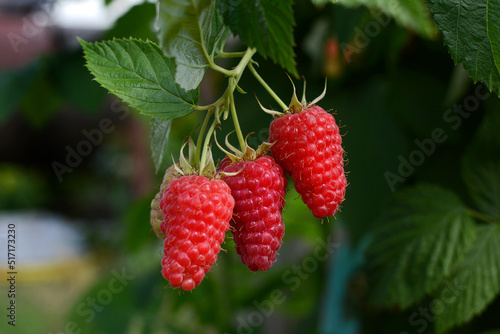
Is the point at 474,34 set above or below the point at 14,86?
above

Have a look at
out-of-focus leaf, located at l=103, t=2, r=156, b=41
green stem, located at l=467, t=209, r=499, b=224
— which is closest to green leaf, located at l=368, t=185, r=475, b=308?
green stem, located at l=467, t=209, r=499, b=224

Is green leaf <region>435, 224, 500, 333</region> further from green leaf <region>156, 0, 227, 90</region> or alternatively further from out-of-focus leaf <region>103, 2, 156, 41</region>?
out-of-focus leaf <region>103, 2, 156, 41</region>

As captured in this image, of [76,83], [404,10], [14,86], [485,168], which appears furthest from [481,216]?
[14,86]

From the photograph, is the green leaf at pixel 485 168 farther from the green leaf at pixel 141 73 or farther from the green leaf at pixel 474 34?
the green leaf at pixel 141 73

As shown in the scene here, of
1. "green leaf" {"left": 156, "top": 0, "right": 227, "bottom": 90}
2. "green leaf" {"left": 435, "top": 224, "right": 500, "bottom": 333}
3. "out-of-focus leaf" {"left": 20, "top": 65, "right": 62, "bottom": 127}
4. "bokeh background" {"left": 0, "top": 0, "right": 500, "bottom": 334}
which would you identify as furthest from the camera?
"out-of-focus leaf" {"left": 20, "top": 65, "right": 62, "bottom": 127}

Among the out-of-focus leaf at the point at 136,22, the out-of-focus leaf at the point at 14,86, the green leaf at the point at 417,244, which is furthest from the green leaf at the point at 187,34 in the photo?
the out-of-focus leaf at the point at 14,86

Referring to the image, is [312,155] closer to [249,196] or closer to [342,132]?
[249,196]

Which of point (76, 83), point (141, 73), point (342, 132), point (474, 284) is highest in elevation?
point (141, 73)
